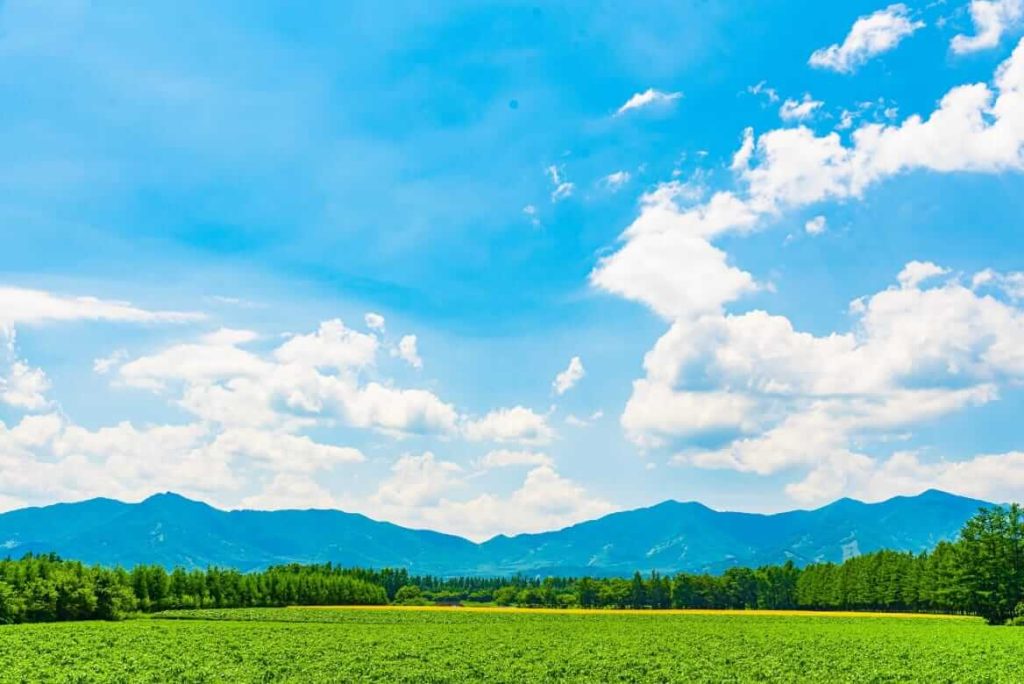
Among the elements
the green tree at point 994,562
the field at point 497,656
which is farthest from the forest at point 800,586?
the field at point 497,656

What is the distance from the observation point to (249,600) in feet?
579

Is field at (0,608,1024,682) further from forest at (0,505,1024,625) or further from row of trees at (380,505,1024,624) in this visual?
row of trees at (380,505,1024,624)

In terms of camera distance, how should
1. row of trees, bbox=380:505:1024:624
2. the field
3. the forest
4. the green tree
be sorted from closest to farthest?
the field
the forest
the green tree
row of trees, bbox=380:505:1024:624

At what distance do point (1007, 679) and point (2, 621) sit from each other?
345 ft

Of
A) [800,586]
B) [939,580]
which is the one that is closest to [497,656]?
[939,580]

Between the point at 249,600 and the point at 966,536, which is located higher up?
the point at 966,536

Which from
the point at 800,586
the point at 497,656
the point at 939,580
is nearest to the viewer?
the point at 497,656

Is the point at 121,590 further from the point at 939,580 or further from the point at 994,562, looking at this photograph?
the point at 939,580

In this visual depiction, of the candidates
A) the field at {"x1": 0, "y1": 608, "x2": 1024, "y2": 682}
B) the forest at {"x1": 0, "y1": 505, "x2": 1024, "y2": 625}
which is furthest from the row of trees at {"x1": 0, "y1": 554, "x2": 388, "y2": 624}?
the field at {"x1": 0, "y1": 608, "x2": 1024, "y2": 682}

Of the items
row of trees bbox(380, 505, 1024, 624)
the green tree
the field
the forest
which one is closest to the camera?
the field

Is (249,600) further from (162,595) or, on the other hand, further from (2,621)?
(2,621)

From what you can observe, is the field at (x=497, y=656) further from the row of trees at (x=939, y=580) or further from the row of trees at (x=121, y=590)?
the row of trees at (x=939, y=580)

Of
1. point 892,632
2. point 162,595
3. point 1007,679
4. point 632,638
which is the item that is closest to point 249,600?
Result: point 162,595

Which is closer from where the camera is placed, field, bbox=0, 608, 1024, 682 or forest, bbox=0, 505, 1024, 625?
field, bbox=0, 608, 1024, 682
